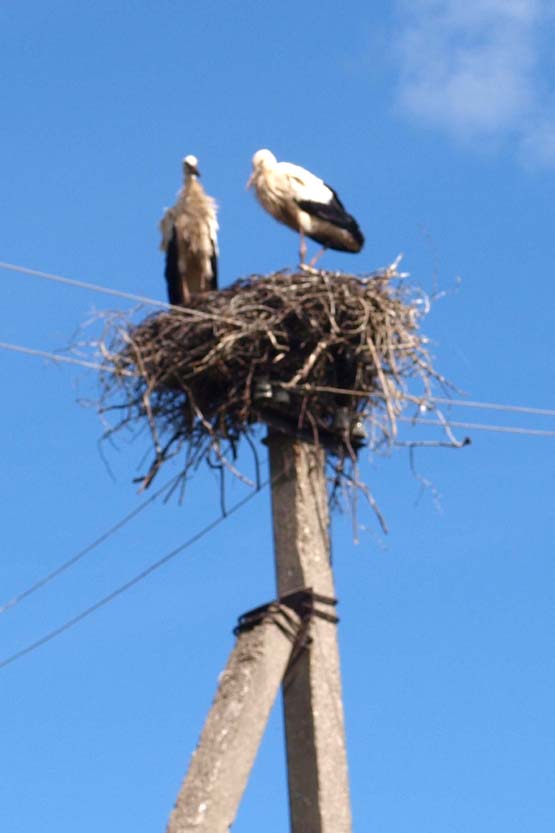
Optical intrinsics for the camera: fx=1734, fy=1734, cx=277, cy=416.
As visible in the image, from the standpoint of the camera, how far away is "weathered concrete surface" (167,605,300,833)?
5348 mm

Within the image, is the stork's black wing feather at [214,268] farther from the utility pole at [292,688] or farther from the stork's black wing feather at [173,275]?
the utility pole at [292,688]

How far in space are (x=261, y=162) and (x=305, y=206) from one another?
1.36ft

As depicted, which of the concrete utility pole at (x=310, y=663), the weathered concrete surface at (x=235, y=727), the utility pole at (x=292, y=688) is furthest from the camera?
the concrete utility pole at (x=310, y=663)

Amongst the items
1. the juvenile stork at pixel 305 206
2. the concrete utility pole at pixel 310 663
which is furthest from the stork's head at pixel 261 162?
the concrete utility pole at pixel 310 663

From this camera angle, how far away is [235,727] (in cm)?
558

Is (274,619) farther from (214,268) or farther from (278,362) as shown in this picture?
(214,268)

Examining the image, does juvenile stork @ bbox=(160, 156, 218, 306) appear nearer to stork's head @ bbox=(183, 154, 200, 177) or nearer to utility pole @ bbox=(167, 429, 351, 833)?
stork's head @ bbox=(183, 154, 200, 177)

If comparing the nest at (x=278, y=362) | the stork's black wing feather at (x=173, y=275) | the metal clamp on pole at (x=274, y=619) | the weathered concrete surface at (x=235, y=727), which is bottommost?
the weathered concrete surface at (x=235, y=727)

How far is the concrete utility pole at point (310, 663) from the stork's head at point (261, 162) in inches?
149

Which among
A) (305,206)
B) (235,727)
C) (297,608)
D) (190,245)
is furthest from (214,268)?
(235,727)

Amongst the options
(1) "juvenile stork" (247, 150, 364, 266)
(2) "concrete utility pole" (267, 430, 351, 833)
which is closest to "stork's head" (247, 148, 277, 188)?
(1) "juvenile stork" (247, 150, 364, 266)

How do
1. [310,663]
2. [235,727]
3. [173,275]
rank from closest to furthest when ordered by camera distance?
[235,727] < [310,663] < [173,275]

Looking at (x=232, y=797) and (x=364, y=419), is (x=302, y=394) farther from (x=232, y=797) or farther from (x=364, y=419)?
(x=232, y=797)

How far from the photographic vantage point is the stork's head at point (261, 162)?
1016 cm
